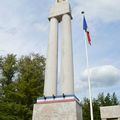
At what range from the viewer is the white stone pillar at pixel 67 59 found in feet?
70.3

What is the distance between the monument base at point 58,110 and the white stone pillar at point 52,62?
1.52 meters

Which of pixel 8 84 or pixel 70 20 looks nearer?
pixel 70 20

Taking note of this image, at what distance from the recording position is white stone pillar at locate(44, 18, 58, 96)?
21812 millimetres

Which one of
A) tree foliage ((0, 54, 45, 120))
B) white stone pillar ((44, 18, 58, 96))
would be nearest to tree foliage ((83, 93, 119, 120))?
tree foliage ((0, 54, 45, 120))

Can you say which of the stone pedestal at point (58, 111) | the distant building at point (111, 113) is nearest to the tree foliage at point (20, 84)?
the distant building at point (111, 113)

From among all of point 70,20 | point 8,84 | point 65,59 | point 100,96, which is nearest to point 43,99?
point 65,59

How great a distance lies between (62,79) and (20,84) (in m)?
18.1

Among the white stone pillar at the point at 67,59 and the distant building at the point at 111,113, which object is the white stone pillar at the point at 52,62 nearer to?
the white stone pillar at the point at 67,59

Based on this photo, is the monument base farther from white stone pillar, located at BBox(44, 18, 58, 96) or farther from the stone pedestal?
white stone pillar, located at BBox(44, 18, 58, 96)

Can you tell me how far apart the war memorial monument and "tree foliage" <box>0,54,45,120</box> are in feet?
40.1

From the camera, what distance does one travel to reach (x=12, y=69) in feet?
142

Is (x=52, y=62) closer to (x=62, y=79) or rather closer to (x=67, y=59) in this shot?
(x=67, y=59)

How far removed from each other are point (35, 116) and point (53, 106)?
169 centimetres

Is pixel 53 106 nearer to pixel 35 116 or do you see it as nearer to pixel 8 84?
pixel 35 116
